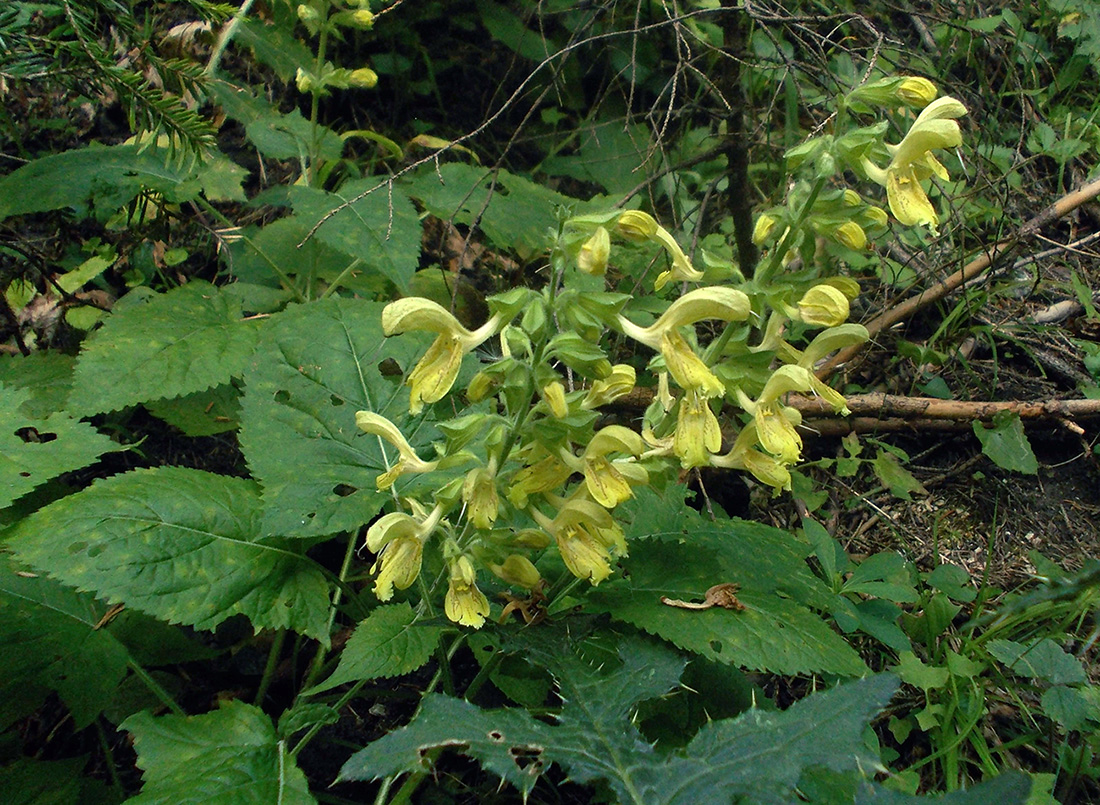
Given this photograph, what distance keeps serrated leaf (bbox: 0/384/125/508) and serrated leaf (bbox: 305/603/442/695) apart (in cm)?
79

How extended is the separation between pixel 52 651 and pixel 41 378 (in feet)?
3.55

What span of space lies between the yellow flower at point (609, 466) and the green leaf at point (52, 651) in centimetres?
124

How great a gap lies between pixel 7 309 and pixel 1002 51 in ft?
14.4

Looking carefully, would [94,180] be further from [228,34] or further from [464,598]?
[464,598]

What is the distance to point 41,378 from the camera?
258 centimetres

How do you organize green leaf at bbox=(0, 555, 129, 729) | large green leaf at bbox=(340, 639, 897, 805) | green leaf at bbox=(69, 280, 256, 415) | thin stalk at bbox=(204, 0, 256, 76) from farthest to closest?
thin stalk at bbox=(204, 0, 256, 76), green leaf at bbox=(69, 280, 256, 415), green leaf at bbox=(0, 555, 129, 729), large green leaf at bbox=(340, 639, 897, 805)

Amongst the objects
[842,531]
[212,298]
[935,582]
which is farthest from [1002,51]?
[212,298]

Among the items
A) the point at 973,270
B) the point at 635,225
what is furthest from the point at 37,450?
the point at 973,270

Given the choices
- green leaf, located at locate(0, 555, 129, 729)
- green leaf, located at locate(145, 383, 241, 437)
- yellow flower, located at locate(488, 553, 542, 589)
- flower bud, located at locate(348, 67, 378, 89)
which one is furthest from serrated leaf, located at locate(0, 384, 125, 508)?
flower bud, located at locate(348, 67, 378, 89)

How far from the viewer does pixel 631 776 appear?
4.25 feet

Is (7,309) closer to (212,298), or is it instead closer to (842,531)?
(212,298)

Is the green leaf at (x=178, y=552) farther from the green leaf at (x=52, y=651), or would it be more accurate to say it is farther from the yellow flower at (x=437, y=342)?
the yellow flower at (x=437, y=342)

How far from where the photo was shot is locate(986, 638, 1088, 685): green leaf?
198 cm

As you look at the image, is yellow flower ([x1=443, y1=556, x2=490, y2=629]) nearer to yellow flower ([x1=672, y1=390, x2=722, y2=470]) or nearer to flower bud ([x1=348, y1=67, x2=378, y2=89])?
yellow flower ([x1=672, y1=390, x2=722, y2=470])
